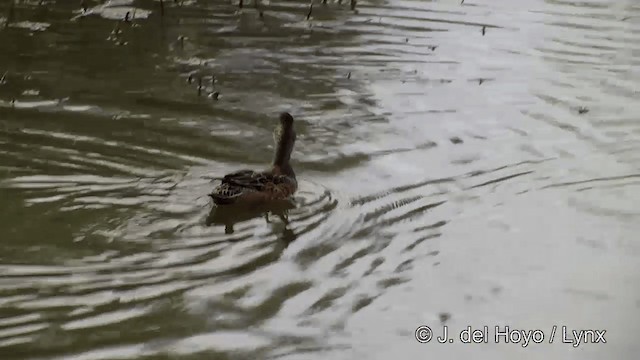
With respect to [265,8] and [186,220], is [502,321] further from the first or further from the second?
[265,8]

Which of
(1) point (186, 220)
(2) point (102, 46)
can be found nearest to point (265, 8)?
(2) point (102, 46)

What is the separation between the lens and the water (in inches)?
204

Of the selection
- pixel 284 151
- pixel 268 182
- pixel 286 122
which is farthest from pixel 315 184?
pixel 268 182

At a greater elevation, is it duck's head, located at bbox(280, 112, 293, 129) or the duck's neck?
duck's head, located at bbox(280, 112, 293, 129)

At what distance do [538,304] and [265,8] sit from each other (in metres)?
6.93

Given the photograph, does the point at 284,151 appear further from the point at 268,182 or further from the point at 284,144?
the point at 268,182

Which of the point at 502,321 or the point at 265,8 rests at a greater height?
the point at 265,8

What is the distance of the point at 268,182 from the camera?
6535 millimetres

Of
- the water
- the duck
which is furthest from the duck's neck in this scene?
the water

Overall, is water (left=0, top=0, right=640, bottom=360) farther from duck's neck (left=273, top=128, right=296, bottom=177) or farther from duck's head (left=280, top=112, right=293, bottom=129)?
duck's head (left=280, top=112, right=293, bottom=129)

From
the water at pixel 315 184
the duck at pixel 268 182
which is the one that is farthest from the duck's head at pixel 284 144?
the water at pixel 315 184

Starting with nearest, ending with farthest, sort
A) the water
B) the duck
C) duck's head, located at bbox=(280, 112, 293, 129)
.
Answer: the water
the duck
duck's head, located at bbox=(280, 112, 293, 129)

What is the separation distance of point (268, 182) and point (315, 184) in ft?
2.00

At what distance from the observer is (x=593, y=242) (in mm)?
6324
